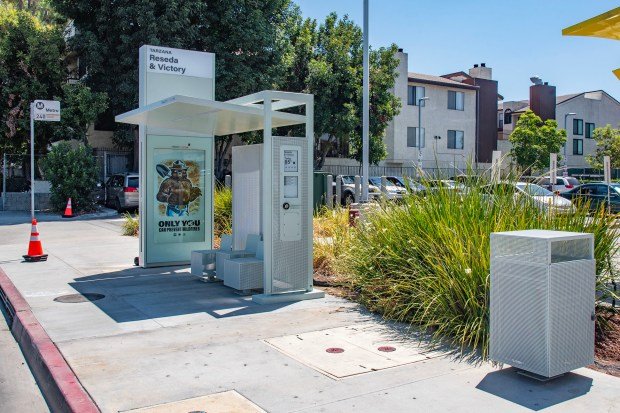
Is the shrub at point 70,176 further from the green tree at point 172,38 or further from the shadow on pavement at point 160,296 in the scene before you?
the shadow on pavement at point 160,296

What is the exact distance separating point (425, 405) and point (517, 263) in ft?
4.61

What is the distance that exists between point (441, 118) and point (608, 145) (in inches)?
554

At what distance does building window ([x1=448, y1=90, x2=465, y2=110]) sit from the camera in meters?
47.5

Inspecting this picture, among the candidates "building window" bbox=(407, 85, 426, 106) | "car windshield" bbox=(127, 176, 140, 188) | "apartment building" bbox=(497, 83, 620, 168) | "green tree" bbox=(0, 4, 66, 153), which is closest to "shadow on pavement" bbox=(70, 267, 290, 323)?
"car windshield" bbox=(127, 176, 140, 188)

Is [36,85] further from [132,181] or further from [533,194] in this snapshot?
[533,194]

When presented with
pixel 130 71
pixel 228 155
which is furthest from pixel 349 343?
pixel 228 155

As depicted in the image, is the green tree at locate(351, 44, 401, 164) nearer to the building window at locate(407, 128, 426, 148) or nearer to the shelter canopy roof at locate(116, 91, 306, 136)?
the building window at locate(407, 128, 426, 148)

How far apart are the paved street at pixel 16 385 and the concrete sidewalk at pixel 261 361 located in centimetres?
38

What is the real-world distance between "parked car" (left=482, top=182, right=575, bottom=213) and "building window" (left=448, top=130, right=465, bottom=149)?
4076 centimetres

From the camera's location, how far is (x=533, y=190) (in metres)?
7.86

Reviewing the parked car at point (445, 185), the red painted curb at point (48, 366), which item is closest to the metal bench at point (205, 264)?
the red painted curb at point (48, 366)

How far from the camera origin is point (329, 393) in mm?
4891

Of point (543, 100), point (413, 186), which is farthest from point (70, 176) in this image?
point (543, 100)

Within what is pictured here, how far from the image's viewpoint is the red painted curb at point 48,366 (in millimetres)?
4773
